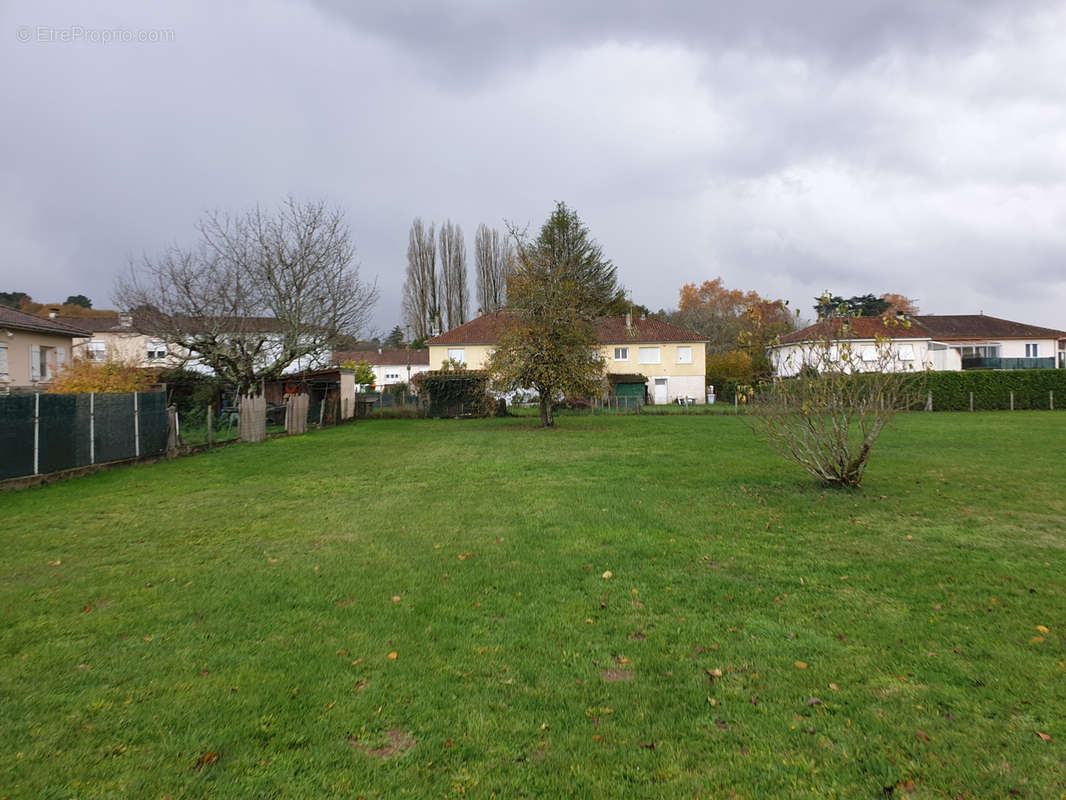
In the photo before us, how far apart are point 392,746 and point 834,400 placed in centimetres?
828

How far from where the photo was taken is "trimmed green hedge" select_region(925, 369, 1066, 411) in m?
32.1

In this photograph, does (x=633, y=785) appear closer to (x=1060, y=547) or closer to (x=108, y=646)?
(x=108, y=646)

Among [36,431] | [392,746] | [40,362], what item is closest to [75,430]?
[36,431]

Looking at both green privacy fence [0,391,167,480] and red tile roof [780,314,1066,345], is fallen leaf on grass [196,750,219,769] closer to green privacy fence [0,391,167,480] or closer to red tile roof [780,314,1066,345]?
green privacy fence [0,391,167,480]

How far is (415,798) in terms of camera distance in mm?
2615

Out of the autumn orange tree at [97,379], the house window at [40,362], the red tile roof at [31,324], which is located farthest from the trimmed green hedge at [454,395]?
the house window at [40,362]

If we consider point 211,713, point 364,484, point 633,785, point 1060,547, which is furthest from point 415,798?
point 364,484

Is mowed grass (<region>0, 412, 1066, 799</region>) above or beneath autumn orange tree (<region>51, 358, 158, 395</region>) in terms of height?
beneath

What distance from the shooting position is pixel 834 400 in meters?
9.25

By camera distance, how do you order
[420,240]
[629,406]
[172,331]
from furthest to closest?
[420,240]
[629,406]
[172,331]

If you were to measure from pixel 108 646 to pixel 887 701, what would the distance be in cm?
488

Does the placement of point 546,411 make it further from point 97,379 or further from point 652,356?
point 652,356

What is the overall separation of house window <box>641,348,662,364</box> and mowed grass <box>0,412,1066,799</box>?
120 ft

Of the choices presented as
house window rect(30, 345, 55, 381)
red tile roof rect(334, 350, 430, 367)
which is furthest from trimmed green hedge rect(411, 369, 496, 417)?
red tile roof rect(334, 350, 430, 367)
